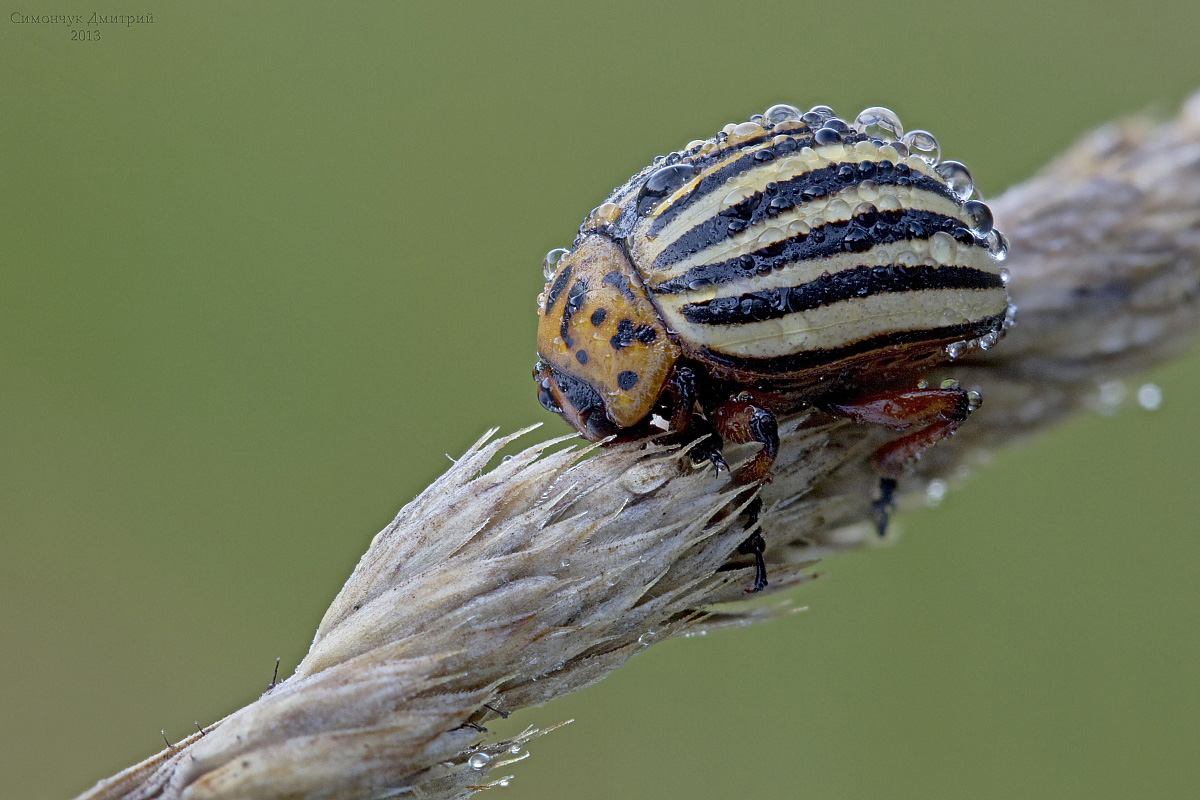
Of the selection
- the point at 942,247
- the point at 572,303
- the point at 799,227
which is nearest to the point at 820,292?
the point at 799,227

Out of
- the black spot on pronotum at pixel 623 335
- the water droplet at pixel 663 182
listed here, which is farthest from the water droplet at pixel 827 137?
the black spot on pronotum at pixel 623 335

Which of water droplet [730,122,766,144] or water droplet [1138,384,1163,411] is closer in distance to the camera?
water droplet [730,122,766,144]

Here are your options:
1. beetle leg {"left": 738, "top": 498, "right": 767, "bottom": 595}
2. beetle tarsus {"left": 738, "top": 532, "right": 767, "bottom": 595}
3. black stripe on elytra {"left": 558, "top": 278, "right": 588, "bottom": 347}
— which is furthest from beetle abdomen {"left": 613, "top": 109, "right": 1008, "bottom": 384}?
beetle tarsus {"left": 738, "top": 532, "right": 767, "bottom": 595}

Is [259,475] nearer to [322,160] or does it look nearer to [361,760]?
[322,160]

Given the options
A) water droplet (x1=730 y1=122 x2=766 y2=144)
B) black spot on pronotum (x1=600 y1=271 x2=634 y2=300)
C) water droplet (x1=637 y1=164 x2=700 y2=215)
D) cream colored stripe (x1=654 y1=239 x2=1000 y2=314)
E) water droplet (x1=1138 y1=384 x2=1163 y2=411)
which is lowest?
water droplet (x1=1138 y1=384 x2=1163 y2=411)

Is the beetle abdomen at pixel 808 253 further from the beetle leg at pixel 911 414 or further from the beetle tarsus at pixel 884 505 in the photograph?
the beetle tarsus at pixel 884 505

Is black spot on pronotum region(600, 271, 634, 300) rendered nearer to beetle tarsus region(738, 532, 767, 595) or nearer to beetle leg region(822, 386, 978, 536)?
beetle leg region(822, 386, 978, 536)

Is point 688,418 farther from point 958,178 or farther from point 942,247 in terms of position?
point 958,178
